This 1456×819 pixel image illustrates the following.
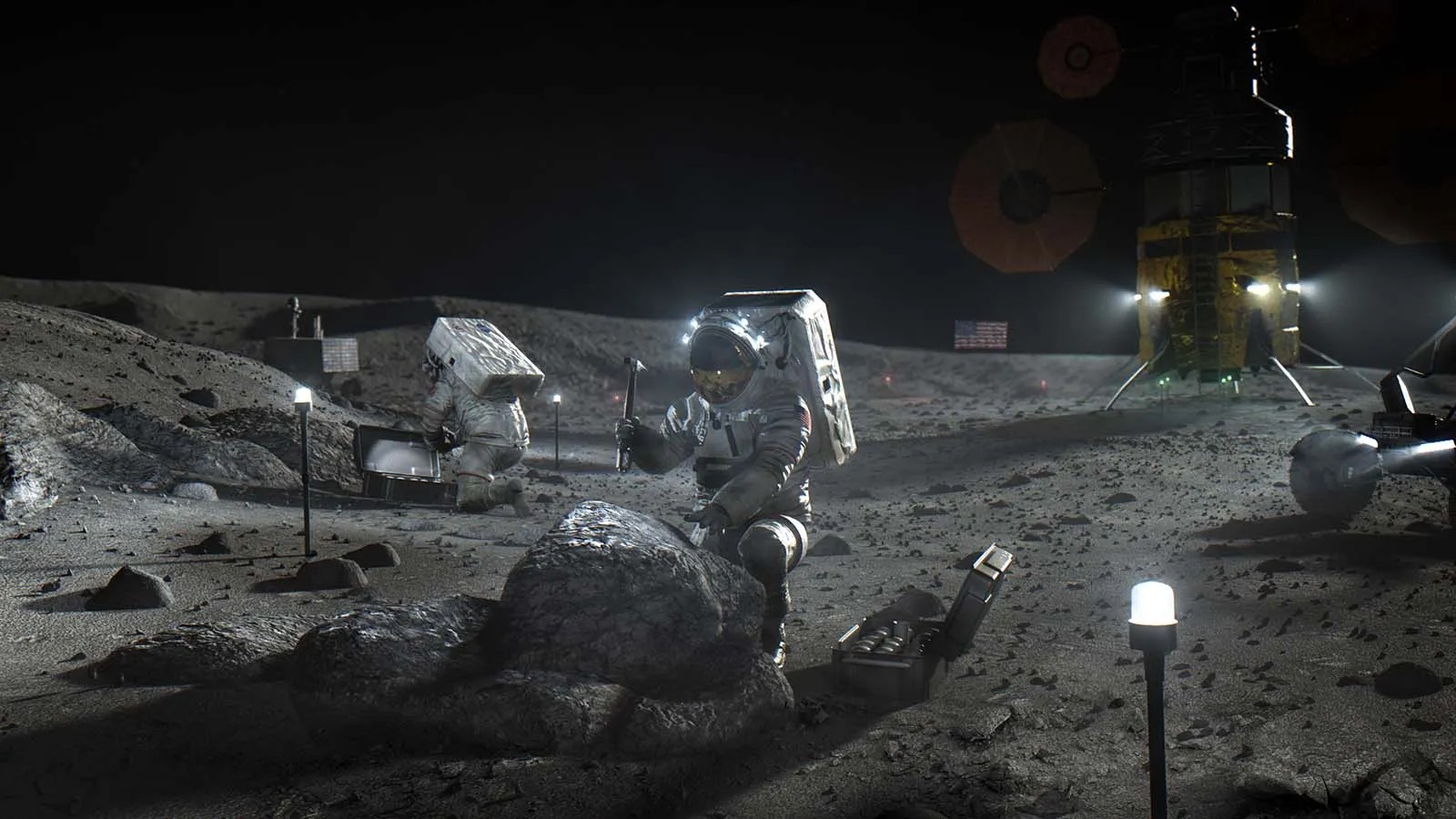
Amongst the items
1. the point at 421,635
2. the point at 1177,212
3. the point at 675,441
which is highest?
the point at 1177,212

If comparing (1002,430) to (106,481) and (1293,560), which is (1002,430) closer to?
(1293,560)

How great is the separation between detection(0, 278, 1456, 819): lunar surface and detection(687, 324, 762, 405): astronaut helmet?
5.05 ft

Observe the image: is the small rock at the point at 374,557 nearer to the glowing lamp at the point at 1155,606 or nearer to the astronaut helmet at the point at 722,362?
the astronaut helmet at the point at 722,362

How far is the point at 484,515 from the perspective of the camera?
1032 cm

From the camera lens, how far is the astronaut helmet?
5586 mm

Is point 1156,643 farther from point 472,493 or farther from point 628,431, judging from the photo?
point 472,493

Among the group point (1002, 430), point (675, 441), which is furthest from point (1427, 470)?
point (1002, 430)

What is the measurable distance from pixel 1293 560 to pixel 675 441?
4.79 metres

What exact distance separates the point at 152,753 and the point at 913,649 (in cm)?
339

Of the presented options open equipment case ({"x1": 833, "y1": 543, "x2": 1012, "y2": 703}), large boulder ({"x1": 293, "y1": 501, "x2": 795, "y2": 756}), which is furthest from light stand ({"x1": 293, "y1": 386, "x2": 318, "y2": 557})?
open equipment case ({"x1": 833, "y1": 543, "x2": 1012, "y2": 703})

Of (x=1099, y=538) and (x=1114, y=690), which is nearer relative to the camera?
(x=1114, y=690)

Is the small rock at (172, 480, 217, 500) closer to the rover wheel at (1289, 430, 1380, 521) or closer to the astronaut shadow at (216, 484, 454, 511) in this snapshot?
the astronaut shadow at (216, 484, 454, 511)

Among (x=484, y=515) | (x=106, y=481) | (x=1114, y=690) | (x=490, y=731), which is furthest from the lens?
(x=484, y=515)

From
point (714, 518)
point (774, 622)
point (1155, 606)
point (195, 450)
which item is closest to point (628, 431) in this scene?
point (714, 518)
